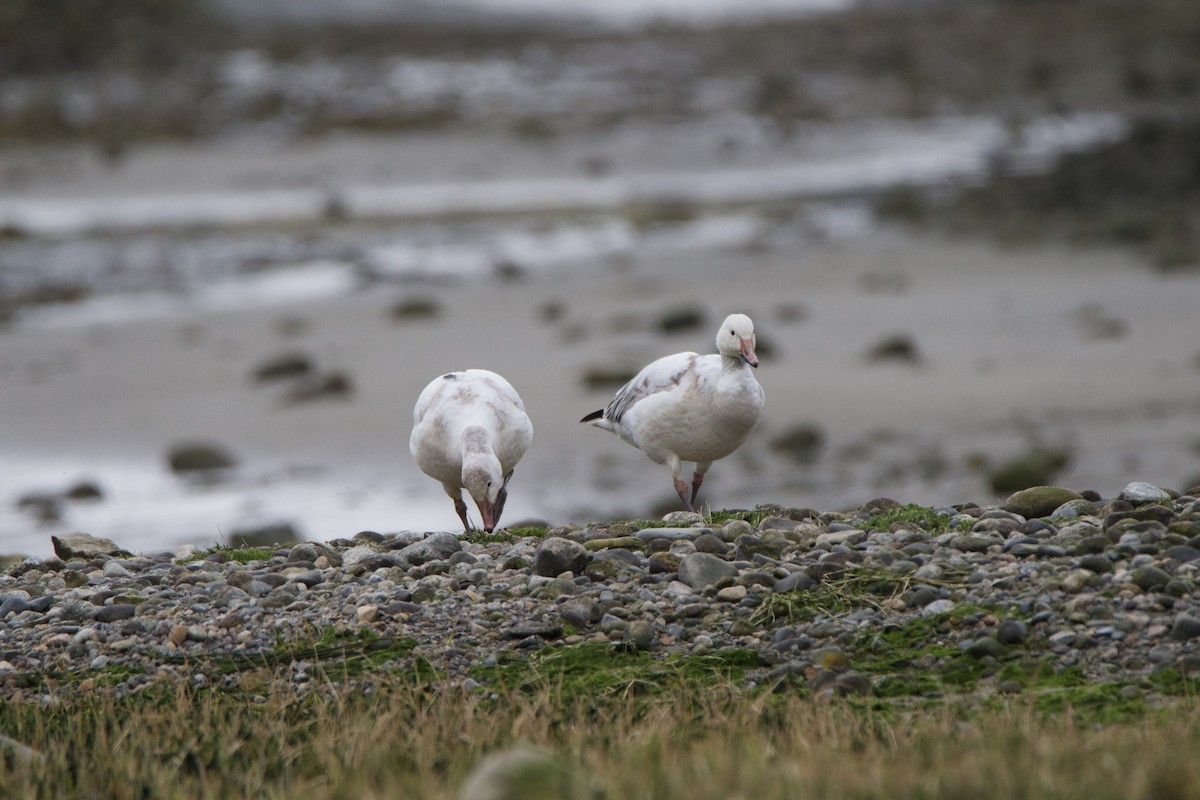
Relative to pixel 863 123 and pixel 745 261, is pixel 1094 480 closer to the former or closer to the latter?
pixel 745 261

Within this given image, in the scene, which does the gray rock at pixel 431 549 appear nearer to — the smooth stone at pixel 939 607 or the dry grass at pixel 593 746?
the dry grass at pixel 593 746

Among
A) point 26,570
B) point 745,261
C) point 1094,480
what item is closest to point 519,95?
point 745,261

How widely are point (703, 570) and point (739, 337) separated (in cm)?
190

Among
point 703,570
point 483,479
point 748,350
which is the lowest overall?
point 703,570

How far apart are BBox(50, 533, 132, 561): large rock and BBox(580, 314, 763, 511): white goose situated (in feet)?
10.1

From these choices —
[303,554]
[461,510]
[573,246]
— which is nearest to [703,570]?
[303,554]

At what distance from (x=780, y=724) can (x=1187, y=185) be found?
2565 cm

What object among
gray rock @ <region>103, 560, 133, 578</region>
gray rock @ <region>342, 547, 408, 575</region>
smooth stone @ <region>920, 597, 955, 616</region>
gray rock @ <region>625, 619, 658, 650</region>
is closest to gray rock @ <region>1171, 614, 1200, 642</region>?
smooth stone @ <region>920, 597, 955, 616</region>

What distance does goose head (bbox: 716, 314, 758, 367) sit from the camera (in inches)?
324

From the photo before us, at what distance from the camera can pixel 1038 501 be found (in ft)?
25.1

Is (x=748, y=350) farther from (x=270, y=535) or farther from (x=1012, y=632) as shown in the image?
(x=270, y=535)

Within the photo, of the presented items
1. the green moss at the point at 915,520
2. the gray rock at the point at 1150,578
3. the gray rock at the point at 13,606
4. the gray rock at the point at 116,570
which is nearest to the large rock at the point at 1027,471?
the green moss at the point at 915,520

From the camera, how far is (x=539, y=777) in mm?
3740

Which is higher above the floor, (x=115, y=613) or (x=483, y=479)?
(x=483, y=479)
